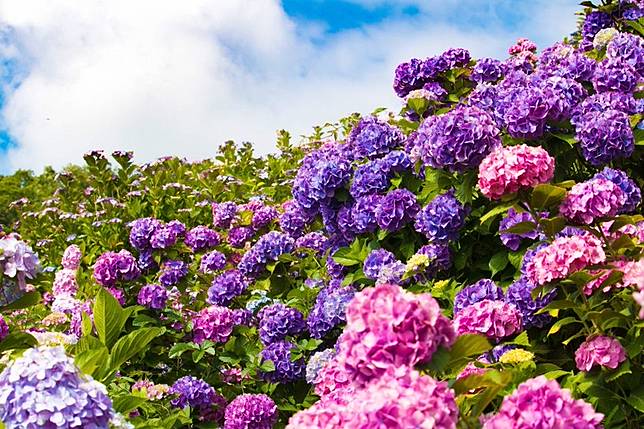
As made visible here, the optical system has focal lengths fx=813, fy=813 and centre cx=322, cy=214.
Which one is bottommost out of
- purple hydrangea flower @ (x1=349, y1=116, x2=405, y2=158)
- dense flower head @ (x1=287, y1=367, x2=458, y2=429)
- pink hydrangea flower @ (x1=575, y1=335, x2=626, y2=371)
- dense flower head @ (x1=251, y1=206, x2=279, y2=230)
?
pink hydrangea flower @ (x1=575, y1=335, x2=626, y2=371)

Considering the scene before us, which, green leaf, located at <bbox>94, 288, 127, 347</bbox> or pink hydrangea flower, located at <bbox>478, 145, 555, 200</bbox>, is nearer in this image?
green leaf, located at <bbox>94, 288, 127, 347</bbox>

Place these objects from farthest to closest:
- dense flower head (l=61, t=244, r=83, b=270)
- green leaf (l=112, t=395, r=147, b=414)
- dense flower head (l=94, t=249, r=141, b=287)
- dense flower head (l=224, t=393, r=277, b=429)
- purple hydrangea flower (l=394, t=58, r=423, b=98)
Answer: dense flower head (l=61, t=244, r=83, b=270)
purple hydrangea flower (l=394, t=58, r=423, b=98)
dense flower head (l=94, t=249, r=141, b=287)
dense flower head (l=224, t=393, r=277, b=429)
green leaf (l=112, t=395, r=147, b=414)

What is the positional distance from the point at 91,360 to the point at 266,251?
8.08ft

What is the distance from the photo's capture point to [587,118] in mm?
3967

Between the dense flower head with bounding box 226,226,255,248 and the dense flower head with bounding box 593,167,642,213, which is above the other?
the dense flower head with bounding box 226,226,255,248

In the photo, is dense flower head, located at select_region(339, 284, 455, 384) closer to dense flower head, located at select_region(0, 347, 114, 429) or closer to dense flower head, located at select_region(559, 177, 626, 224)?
dense flower head, located at select_region(0, 347, 114, 429)

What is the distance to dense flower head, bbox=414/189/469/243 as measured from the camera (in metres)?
3.88

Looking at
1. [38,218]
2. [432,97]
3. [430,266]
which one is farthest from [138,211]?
[430,266]

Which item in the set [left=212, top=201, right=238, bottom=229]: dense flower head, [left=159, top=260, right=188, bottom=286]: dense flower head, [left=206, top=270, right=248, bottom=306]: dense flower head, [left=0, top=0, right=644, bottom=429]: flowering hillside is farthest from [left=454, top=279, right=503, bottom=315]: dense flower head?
[left=212, top=201, right=238, bottom=229]: dense flower head

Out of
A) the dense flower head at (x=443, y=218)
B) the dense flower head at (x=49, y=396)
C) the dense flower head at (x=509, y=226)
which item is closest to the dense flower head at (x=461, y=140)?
the dense flower head at (x=443, y=218)

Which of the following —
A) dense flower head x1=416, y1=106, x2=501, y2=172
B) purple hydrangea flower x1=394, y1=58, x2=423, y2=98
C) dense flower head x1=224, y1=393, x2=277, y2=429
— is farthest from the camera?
purple hydrangea flower x1=394, y1=58, x2=423, y2=98

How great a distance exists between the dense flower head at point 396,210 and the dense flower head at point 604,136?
2.90 ft

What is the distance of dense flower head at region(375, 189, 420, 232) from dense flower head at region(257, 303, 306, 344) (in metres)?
0.87

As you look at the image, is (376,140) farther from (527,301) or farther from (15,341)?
(15,341)
